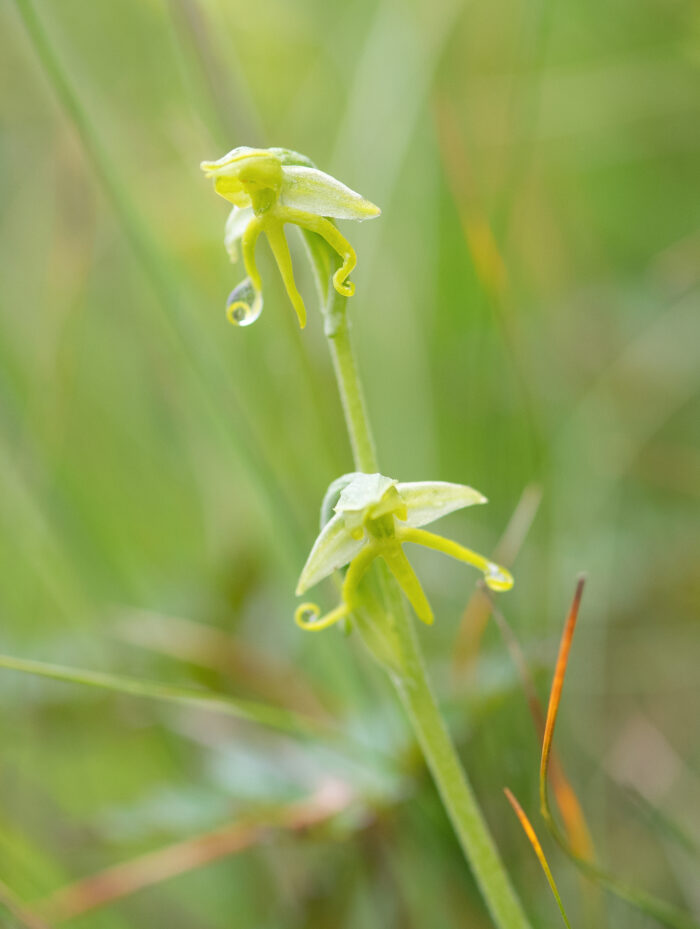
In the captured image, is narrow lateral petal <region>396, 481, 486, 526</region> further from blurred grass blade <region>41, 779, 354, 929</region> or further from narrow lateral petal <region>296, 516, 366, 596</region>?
blurred grass blade <region>41, 779, 354, 929</region>

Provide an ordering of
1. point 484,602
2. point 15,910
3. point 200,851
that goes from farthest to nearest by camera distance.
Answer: point 484,602, point 200,851, point 15,910

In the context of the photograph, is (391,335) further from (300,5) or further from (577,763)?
(577,763)

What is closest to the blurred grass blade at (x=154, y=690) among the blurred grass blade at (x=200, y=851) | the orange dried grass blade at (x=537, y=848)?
the blurred grass blade at (x=200, y=851)

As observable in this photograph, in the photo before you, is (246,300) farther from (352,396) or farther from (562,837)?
(562,837)

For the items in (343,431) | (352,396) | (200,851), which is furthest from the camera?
(343,431)

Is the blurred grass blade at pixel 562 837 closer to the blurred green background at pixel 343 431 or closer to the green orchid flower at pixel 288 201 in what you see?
the blurred green background at pixel 343 431

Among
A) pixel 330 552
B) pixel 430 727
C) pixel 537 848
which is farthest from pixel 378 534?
pixel 537 848
